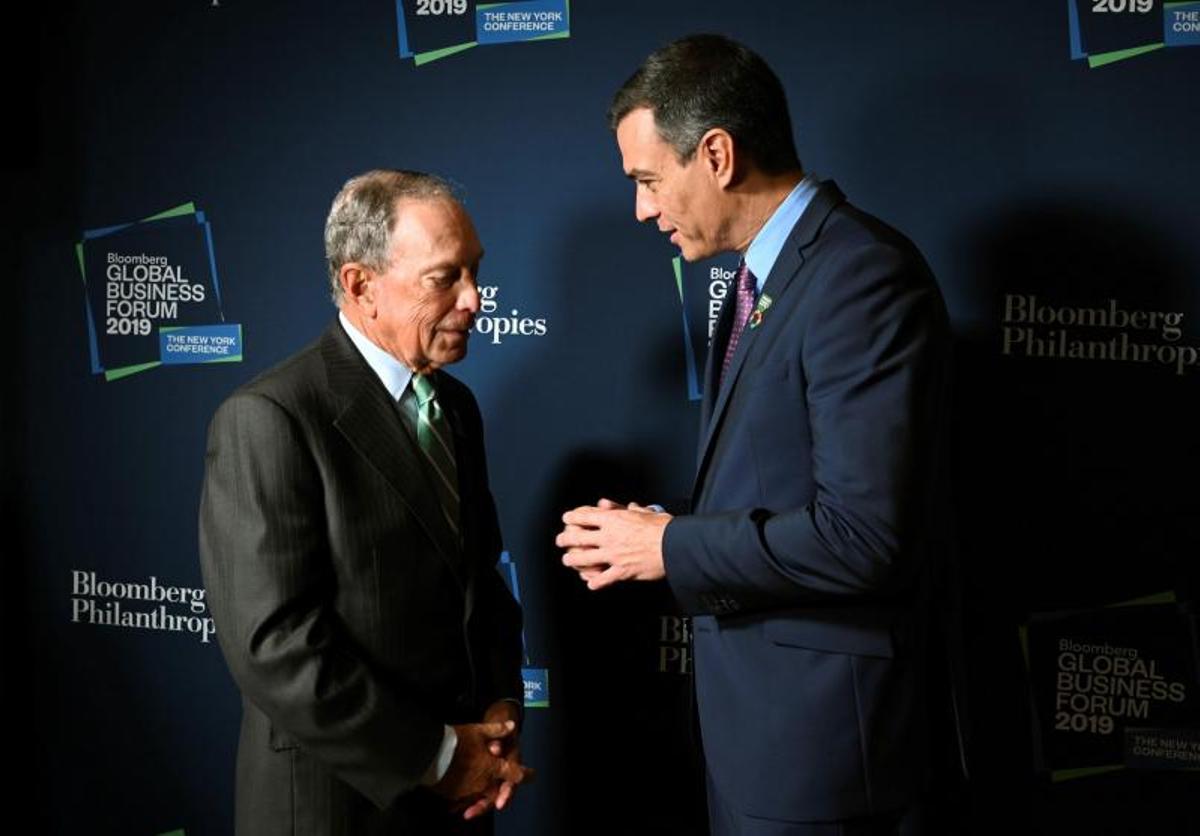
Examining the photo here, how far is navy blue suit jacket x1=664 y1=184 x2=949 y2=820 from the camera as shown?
1.45m

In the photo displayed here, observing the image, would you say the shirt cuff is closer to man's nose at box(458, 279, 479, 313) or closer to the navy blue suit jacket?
the navy blue suit jacket

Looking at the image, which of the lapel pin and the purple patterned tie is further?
the purple patterned tie

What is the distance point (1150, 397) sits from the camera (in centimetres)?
220

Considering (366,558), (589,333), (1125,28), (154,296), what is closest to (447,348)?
(366,558)

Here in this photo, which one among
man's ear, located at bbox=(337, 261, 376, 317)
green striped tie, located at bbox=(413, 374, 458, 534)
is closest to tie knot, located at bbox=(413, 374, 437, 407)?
green striped tie, located at bbox=(413, 374, 458, 534)

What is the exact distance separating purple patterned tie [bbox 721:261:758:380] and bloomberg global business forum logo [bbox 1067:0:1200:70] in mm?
954

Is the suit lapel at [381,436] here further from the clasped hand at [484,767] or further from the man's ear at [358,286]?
the clasped hand at [484,767]

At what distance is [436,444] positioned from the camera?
1.80 metres

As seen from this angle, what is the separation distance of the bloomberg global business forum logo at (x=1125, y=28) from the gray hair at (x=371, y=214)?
1.29 metres

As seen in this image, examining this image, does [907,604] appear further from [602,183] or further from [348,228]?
[602,183]

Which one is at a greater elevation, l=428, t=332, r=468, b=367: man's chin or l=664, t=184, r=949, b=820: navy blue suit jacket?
l=428, t=332, r=468, b=367: man's chin

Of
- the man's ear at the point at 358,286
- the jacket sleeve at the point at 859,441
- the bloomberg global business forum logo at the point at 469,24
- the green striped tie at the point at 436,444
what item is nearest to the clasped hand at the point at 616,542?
the jacket sleeve at the point at 859,441

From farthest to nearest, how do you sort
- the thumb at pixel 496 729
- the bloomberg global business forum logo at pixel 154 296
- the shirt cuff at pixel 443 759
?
the bloomberg global business forum logo at pixel 154 296 → the thumb at pixel 496 729 → the shirt cuff at pixel 443 759

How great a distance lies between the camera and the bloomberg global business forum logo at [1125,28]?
6.98 ft
